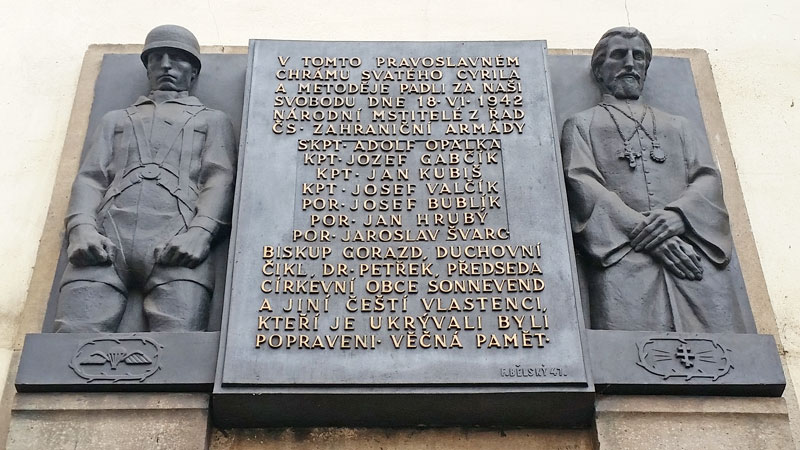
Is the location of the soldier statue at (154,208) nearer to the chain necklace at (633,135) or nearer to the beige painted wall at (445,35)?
the beige painted wall at (445,35)

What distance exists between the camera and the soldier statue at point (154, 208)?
280 inches

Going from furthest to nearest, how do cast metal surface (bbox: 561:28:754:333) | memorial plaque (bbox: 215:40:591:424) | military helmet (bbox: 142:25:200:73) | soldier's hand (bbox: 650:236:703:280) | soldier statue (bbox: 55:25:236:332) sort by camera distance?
military helmet (bbox: 142:25:200:73) → soldier's hand (bbox: 650:236:703:280) → cast metal surface (bbox: 561:28:754:333) → soldier statue (bbox: 55:25:236:332) → memorial plaque (bbox: 215:40:591:424)

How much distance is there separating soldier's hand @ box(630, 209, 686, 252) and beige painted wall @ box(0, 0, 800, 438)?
1.37 metres

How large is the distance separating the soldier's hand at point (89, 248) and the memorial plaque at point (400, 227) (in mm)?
970

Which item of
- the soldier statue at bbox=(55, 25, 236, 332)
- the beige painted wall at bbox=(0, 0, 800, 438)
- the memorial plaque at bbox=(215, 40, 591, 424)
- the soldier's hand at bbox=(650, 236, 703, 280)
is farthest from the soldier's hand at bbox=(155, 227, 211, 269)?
the soldier's hand at bbox=(650, 236, 703, 280)

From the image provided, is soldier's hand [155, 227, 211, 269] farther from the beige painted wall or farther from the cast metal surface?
the cast metal surface

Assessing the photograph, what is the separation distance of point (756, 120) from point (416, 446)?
15.7 ft

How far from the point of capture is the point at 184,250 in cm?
720

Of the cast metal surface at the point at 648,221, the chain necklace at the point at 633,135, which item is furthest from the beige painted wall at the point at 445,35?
the chain necklace at the point at 633,135

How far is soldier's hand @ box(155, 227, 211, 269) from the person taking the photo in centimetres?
720

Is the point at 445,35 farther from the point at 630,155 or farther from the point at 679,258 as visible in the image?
the point at 679,258

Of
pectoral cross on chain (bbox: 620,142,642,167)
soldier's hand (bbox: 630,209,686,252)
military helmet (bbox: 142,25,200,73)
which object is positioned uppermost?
military helmet (bbox: 142,25,200,73)

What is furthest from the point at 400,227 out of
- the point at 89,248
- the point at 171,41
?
the point at 171,41

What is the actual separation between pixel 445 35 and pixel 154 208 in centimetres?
380
